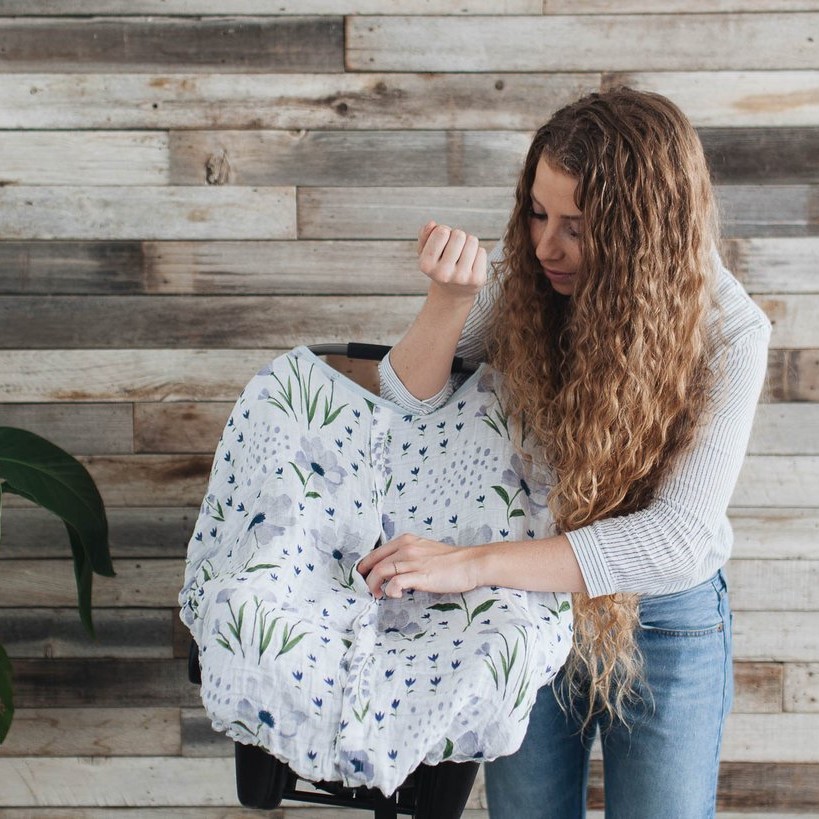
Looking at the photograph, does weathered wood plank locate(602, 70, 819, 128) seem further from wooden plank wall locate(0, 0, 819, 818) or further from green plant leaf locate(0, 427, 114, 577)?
green plant leaf locate(0, 427, 114, 577)

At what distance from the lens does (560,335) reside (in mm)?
1104

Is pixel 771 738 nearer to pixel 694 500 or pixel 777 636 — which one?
pixel 777 636

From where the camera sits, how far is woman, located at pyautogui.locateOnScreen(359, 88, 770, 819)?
3.12ft

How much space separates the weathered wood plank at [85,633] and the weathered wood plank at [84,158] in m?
0.77

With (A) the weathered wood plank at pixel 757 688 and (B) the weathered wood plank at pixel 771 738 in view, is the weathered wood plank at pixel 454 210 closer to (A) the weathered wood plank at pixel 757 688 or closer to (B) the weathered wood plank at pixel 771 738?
(A) the weathered wood plank at pixel 757 688

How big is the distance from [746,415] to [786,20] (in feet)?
2.86

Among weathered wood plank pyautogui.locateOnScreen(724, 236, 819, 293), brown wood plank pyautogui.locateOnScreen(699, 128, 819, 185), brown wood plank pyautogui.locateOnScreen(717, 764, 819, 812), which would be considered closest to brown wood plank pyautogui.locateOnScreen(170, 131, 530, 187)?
brown wood plank pyautogui.locateOnScreen(699, 128, 819, 185)

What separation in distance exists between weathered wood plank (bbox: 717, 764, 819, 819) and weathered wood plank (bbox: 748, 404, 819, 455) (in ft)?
2.21

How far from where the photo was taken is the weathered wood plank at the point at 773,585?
1580 mm

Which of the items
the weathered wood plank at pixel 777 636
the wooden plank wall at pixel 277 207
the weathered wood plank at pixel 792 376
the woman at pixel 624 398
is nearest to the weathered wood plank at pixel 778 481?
the wooden plank wall at pixel 277 207

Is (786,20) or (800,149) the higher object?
(786,20)

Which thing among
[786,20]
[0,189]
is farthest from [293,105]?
[786,20]

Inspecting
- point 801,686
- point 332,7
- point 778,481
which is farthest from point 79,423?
point 801,686

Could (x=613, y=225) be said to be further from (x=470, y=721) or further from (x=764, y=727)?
(x=764, y=727)
